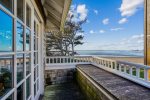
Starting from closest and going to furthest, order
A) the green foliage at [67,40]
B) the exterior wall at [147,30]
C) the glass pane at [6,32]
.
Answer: the glass pane at [6,32] → the exterior wall at [147,30] → the green foliage at [67,40]

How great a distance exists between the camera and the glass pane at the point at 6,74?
122cm

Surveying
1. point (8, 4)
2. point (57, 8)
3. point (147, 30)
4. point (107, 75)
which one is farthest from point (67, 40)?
point (8, 4)

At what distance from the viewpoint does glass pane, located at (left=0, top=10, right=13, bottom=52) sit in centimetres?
120

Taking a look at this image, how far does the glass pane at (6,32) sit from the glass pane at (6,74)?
9 centimetres

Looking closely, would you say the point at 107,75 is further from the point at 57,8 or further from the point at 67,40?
the point at 67,40

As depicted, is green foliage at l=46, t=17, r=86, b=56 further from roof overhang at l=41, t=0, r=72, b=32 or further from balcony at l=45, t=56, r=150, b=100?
roof overhang at l=41, t=0, r=72, b=32

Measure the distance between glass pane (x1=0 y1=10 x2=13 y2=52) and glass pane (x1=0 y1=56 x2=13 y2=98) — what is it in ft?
0.28

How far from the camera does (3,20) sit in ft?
4.02

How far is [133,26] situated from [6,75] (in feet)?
87.5

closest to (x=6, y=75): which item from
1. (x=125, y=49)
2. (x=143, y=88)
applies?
(x=143, y=88)

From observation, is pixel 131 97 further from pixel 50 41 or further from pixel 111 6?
pixel 111 6

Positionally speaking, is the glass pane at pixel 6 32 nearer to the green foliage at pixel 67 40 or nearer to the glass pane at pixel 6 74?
the glass pane at pixel 6 74

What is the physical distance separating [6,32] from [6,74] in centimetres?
34

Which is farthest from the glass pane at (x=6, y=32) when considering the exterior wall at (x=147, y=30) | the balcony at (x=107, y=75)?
the exterior wall at (x=147, y=30)
